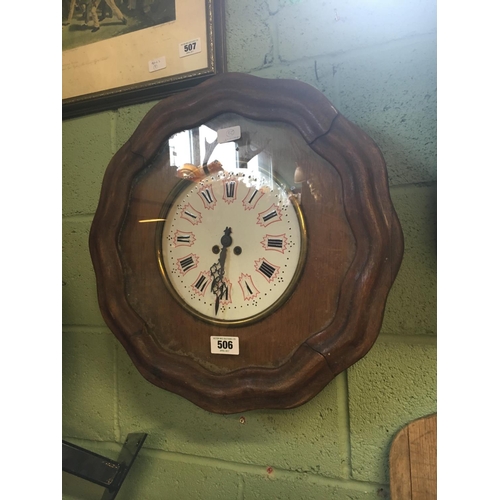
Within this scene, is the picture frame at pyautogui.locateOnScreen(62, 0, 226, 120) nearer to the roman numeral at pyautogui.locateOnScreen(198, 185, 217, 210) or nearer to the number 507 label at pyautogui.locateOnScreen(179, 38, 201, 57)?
the number 507 label at pyautogui.locateOnScreen(179, 38, 201, 57)

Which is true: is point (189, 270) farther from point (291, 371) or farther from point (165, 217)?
point (291, 371)

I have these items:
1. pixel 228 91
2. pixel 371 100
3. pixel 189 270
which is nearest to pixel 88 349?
pixel 189 270

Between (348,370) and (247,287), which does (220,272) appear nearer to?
(247,287)

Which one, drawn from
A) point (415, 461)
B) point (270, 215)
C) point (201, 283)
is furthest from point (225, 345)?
point (415, 461)

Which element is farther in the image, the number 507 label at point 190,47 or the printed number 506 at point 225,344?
the number 507 label at point 190,47

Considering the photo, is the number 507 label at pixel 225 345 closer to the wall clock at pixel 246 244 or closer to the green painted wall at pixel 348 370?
the wall clock at pixel 246 244

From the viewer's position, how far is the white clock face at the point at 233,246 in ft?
2.04

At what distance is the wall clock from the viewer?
0.57 metres

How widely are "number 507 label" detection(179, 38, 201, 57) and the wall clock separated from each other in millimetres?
139

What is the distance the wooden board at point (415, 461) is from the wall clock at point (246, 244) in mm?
157

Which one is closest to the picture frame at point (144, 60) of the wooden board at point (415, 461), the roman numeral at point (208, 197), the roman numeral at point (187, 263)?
the roman numeral at point (208, 197)

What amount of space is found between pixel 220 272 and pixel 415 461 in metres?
0.41

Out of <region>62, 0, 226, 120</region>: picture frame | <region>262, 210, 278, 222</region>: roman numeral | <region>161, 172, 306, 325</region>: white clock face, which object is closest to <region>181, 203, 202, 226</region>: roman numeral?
<region>161, 172, 306, 325</region>: white clock face

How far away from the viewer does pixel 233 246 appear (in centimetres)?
65
